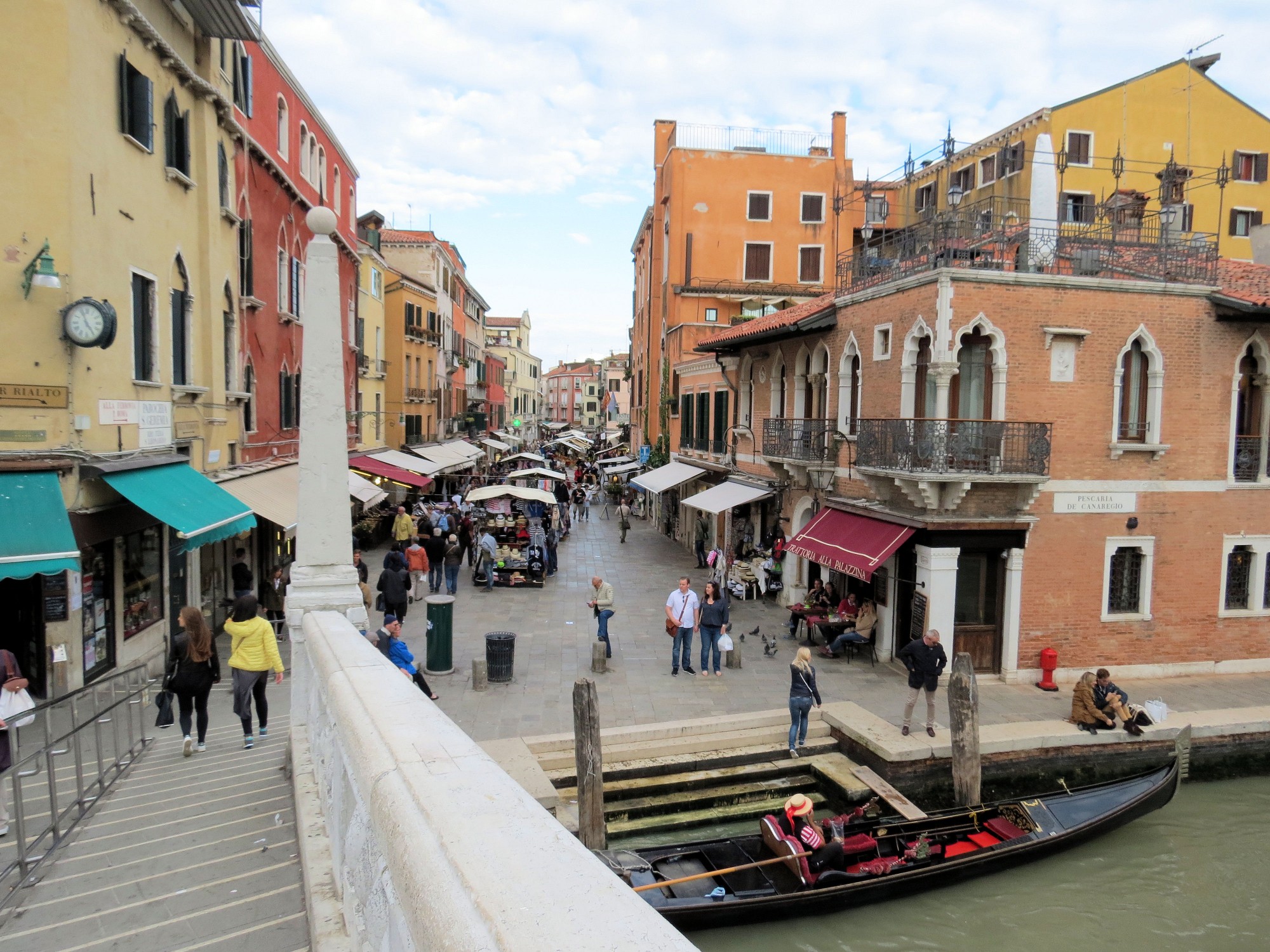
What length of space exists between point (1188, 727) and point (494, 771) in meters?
13.2

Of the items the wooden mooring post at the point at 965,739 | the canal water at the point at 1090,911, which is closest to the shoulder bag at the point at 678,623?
the wooden mooring post at the point at 965,739

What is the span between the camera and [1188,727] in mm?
12539

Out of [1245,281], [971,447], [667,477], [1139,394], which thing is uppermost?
[1245,281]

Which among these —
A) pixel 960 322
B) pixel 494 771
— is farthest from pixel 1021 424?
pixel 494 771

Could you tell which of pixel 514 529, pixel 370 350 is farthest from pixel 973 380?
pixel 370 350

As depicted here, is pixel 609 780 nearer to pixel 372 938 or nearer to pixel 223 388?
pixel 372 938

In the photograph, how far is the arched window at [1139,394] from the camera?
47.2 feet

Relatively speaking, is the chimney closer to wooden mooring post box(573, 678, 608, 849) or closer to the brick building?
the brick building

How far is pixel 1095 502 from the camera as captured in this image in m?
14.5

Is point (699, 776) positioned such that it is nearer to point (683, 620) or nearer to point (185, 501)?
point (683, 620)

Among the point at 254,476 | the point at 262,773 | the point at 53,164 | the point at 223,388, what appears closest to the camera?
the point at 262,773

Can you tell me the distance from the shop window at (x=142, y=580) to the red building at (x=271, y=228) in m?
3.46

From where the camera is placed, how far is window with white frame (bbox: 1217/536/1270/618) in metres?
15.2

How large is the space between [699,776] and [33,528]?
8.17 m
